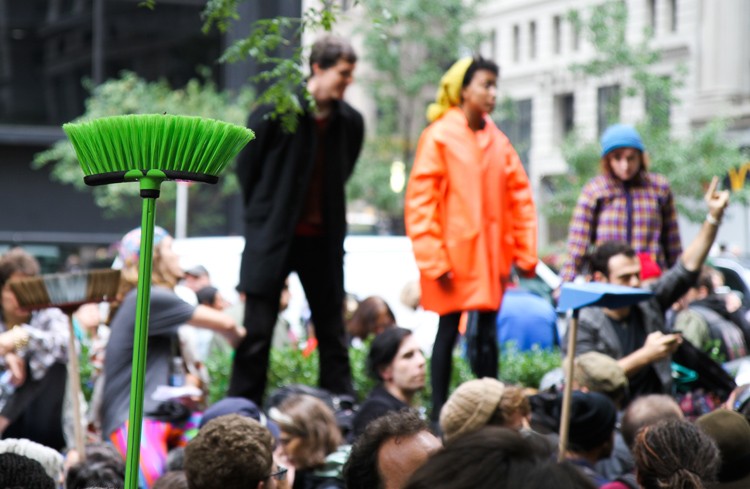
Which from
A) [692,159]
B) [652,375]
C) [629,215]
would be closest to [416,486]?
[652,375]

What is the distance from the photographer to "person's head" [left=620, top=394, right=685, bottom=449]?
18.9ft

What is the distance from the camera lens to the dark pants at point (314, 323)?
7.52 metres

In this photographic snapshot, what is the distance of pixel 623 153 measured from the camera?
8.23 meters

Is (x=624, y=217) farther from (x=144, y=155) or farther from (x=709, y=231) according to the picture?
(x=144, y=155)

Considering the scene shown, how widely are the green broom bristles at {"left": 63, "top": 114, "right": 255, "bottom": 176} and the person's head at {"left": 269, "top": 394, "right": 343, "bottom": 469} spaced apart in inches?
110

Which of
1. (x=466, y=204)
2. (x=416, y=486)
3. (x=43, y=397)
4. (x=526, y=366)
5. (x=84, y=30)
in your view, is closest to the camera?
(x=416, y=486)

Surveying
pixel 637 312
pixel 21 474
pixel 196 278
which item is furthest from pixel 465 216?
pixel 196 278

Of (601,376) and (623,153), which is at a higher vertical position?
(623,153)

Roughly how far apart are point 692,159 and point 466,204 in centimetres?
2047

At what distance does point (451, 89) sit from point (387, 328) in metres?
1.36

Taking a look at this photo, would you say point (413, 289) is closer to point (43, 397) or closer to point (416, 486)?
Result: point (43, 397)

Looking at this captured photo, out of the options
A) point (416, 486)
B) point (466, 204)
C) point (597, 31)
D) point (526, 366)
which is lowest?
point (526, 366)

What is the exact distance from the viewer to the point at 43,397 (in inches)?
269

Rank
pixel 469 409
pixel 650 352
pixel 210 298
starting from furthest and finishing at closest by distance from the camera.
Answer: pixel 210 298
pixel 650 352
pixel 469 409
